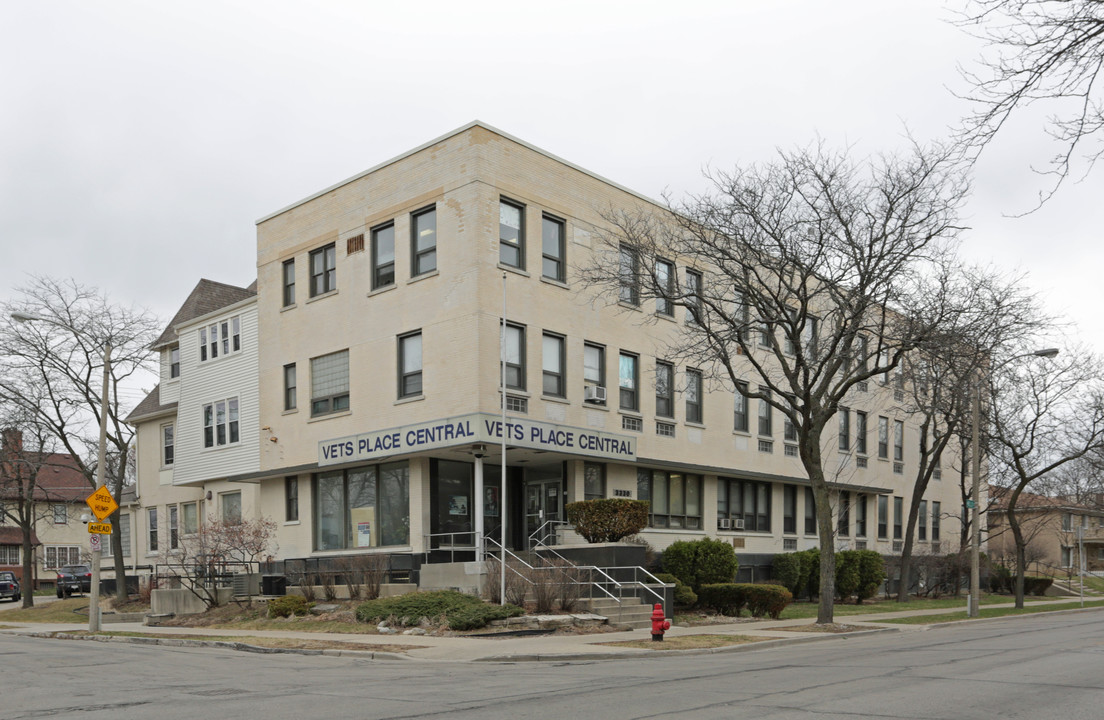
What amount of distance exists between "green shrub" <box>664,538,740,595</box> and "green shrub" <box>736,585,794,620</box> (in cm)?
162

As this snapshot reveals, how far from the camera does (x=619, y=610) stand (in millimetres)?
24609

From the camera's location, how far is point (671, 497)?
3422 cm

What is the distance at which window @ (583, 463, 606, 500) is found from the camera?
1206 inches

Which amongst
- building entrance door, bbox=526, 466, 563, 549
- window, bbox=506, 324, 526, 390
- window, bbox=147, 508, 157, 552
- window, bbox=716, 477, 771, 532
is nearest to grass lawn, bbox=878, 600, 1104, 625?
window, bbox=716, 477, 771, 532

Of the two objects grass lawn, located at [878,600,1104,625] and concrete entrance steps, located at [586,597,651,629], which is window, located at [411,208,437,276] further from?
grass lawn, located at [878,600,1104,625]

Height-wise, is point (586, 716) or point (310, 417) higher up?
point (310, 417)

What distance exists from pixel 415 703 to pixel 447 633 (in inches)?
415

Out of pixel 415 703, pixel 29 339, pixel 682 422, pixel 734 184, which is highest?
pixel 734 184

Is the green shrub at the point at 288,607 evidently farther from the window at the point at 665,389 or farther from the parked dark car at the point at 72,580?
the parked dark car at the point at 72,580

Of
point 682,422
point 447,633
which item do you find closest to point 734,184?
point 682,422

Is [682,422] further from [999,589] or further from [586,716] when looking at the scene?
[999,589]

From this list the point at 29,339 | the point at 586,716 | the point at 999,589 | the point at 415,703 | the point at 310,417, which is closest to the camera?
the point at 586,716

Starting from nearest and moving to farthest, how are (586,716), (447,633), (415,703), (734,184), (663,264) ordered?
(586,716), (415,703), (447,633), (734,184), (663,264)

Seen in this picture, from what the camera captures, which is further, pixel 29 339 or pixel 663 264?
pixel 29 339
